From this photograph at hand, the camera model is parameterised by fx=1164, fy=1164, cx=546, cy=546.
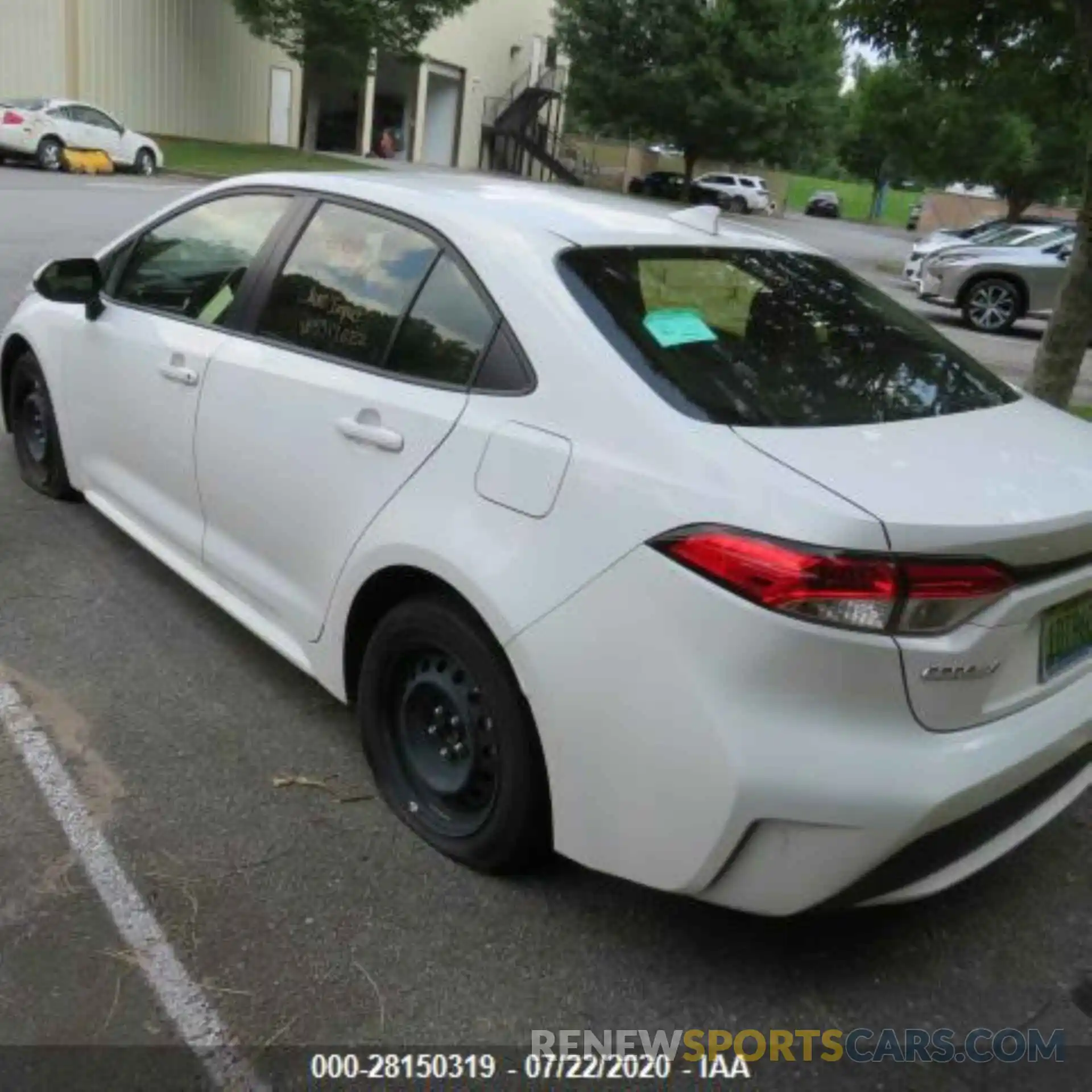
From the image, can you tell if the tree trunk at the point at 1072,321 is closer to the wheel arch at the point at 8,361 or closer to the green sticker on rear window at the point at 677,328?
the green sticker on rear window at the point at 677,328

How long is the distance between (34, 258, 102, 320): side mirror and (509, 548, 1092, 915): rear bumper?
103 inches

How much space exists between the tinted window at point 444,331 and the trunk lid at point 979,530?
75 cm

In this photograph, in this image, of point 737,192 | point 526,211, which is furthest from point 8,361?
point 737,192

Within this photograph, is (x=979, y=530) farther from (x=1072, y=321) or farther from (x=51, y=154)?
(x=51, y=154)

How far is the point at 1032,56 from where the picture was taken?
7887 mm

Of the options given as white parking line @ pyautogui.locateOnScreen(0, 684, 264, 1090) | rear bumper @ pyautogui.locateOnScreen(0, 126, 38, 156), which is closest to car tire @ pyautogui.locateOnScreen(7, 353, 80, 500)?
white parking line @ pyautogui.locateOnScreen(0, 684, 264, 1090)

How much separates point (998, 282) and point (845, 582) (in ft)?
51.3

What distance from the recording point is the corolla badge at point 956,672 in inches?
85.0

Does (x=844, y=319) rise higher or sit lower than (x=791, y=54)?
lower

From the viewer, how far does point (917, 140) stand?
99.5 ft

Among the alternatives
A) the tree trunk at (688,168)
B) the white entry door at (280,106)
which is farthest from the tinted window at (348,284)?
the tree trunk at (688,168)

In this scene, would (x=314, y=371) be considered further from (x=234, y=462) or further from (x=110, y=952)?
(x=110, y=952)

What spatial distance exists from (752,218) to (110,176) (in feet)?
96.0

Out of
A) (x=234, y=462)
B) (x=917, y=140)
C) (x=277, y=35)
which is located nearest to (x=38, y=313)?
(x=234, y=462)
